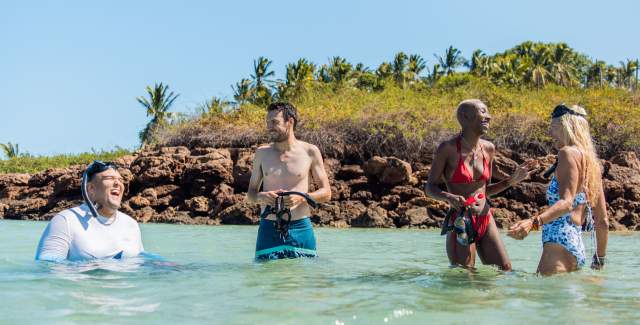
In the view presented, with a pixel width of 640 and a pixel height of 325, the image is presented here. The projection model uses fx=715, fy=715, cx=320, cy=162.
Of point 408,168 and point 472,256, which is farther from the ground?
point 408,168

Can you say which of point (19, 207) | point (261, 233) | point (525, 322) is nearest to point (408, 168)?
point (19, 207)

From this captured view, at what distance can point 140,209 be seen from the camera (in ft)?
68.9

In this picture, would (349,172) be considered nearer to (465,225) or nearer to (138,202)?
(138,202)

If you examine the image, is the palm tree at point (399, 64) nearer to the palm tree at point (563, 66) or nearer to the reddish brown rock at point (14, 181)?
the palm tree at point (563, 66)

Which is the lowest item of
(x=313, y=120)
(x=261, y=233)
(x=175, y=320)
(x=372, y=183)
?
(x=175, y=320)

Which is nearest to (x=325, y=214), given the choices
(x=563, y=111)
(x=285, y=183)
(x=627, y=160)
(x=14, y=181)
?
(x=627, y=160)

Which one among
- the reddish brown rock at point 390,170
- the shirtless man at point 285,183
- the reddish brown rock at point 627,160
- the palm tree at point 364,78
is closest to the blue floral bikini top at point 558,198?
the shirtless man at point 285,183

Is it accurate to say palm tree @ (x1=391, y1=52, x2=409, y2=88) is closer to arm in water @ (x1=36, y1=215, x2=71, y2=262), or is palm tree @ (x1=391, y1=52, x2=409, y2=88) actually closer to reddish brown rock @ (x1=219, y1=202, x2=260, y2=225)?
reddish brown rock @ (x1=219, y1=202, x2=260, y2=225)

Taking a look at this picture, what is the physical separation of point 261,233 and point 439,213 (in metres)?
12.9

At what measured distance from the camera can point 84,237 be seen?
16.6 ft

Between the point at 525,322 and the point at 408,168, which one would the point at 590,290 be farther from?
the point at 408,168

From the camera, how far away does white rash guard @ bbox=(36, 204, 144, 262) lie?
492 centimetres

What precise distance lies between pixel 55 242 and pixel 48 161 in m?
39.0

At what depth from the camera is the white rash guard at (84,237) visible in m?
4.92
